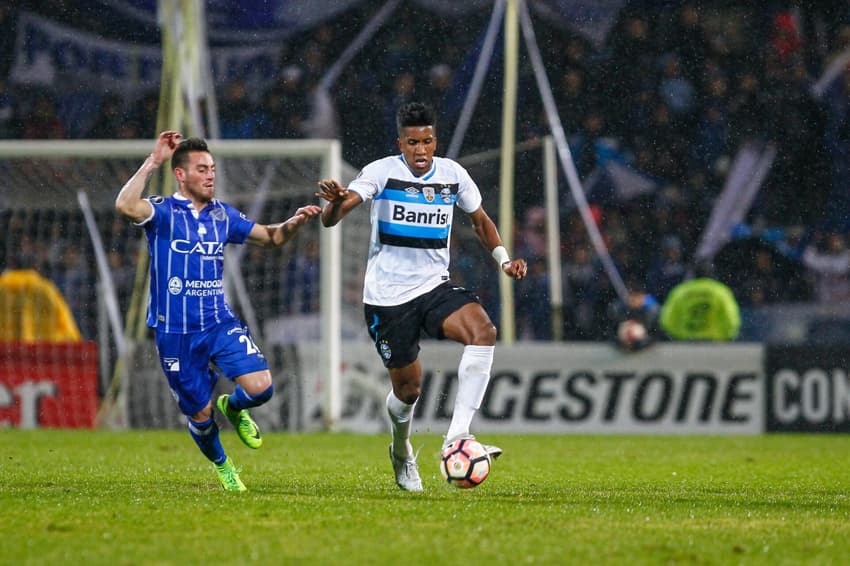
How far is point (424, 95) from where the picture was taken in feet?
63.7

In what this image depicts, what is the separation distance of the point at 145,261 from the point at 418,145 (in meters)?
9.76

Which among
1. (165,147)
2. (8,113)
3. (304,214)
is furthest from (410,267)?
(8,113)

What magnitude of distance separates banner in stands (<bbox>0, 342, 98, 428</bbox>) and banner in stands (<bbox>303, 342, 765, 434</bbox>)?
8.87 feet

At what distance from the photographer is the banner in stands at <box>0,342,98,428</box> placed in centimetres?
1664

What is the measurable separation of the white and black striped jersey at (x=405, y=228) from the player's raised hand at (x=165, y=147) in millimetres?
1051

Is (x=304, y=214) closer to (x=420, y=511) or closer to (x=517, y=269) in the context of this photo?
(x=517, y=269)

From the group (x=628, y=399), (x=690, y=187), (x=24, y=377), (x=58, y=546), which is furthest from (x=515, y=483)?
(x=690, y=187)

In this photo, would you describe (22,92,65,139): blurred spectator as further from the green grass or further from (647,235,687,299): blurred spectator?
the green grass

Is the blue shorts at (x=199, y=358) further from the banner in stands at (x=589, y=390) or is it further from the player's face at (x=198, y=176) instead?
the banner in stands at (x=589, y=390)

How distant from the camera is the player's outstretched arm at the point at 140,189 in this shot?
796 centimetres

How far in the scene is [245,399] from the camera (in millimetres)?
8148

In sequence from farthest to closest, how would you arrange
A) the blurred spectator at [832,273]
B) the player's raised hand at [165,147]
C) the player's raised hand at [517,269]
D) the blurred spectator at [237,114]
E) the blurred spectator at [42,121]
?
the blurred spectator at [42,121], the blurred spectator at [237,114], the blurred spectator at [832,273], the player's raised hand at [165,147], the player's raised hand at [517,269]

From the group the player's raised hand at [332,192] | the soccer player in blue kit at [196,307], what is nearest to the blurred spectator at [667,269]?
the soccer player in blue kit at [196,307]

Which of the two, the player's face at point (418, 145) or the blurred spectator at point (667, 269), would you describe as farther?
the blurred spectator at point (667, 269)
